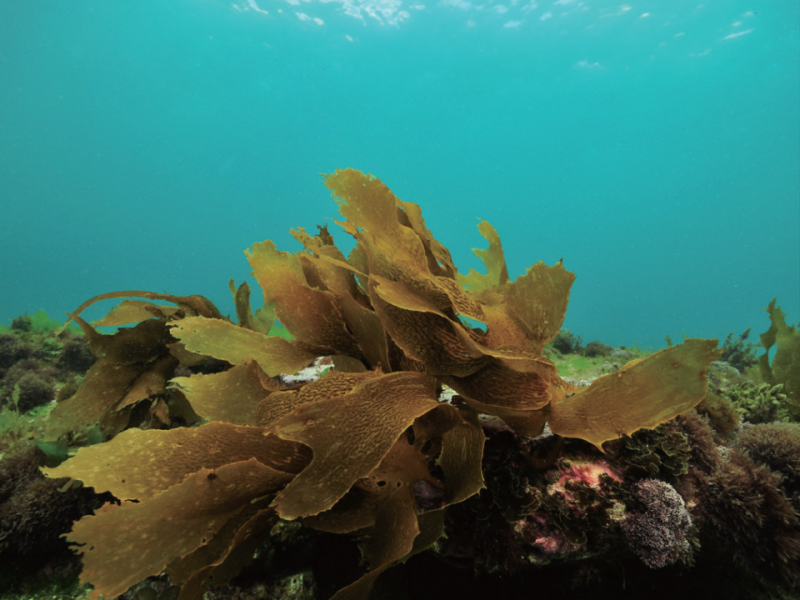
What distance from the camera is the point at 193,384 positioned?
993 mm

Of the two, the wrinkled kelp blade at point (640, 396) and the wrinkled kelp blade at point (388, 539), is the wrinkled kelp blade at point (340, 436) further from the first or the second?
the wrinkled kelp blade at point (640, 396)

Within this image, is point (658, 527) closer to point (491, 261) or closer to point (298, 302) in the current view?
point (491, 261)

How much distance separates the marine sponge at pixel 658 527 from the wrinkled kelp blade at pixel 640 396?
504 mm

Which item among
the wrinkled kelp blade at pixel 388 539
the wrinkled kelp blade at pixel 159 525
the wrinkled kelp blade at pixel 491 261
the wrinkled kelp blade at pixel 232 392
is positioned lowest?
the wrinkled kelp blade at pixel 388 539

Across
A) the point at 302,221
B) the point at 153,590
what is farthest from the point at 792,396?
the point at 302,221

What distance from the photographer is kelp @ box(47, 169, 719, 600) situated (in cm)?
73

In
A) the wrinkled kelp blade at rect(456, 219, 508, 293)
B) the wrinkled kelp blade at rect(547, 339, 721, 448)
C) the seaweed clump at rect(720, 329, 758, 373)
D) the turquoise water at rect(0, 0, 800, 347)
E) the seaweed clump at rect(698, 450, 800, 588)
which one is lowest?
the seaweed clump at rect(698, 450, 800, 588)

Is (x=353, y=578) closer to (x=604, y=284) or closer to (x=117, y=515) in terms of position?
(x=117, y=515)

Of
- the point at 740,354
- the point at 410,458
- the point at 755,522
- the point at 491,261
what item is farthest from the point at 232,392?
the point at 740,354

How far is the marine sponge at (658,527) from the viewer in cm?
101

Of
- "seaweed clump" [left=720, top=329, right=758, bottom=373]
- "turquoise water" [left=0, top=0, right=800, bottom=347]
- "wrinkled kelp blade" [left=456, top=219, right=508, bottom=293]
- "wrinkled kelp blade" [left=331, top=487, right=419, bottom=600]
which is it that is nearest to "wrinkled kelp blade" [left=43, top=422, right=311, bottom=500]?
"wrinkled kelp blade" [left=331, top=487, right=419, bottom=600]

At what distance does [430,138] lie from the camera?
292ft

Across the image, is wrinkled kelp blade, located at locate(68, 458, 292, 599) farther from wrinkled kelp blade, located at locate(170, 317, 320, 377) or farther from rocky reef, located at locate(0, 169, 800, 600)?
wrinkled kelp blade, located at locate(170, 317, 320, 377)

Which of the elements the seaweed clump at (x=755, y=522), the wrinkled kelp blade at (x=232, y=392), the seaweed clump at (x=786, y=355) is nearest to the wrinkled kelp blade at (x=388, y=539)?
the wrinkled kelp blade at (x=232, y=392)
